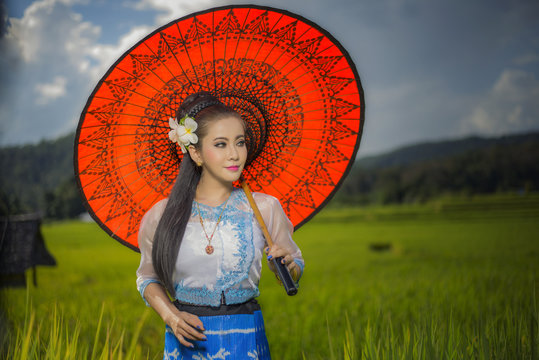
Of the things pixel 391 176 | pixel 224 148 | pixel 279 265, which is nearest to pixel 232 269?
pixel 279 265

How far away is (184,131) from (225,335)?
0.70 meters

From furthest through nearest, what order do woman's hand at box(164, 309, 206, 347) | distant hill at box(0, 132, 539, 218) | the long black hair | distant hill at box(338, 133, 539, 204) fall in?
distant hill at box(338, 133, 539, 204), distant hill at box(0, 132, 539, 218), the long black hair, woman's hand at box(164, 309, 206, 347)

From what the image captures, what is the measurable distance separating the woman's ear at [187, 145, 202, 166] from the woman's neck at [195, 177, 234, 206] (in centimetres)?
7

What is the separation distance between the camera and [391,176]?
18719 millimetres

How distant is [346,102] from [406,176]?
1709cm

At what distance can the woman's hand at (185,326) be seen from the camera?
121 cm

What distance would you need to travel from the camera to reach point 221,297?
135 centimetres

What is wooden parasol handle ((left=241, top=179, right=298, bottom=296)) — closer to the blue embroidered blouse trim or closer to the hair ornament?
the blue embroidered blouse trim

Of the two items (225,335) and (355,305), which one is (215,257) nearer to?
(225,335)

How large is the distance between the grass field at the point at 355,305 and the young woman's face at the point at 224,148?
0.56m

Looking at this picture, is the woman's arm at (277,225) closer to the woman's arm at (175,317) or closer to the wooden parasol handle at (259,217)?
the wooden parasol handle at (259,217)

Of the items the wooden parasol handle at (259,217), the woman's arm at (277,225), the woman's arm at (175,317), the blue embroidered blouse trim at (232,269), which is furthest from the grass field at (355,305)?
the wooden parasol handle at (259,217)

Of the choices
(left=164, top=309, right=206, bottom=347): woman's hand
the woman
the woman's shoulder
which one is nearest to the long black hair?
the woman

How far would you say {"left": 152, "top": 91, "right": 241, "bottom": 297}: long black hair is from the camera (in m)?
1.33
